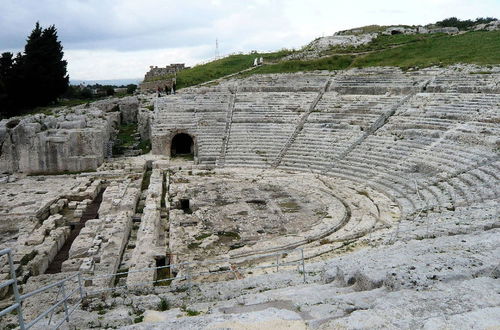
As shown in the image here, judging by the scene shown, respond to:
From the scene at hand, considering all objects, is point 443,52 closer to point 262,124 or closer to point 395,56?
point 395,56

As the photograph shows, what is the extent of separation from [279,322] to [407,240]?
538 centimetres

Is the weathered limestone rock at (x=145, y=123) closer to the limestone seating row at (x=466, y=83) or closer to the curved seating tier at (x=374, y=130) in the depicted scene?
the curved seating tier at (x=374, y=130)

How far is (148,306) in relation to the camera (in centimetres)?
629

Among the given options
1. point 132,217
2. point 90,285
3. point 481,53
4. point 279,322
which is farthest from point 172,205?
point 481,53

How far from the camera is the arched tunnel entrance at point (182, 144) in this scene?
25.0m

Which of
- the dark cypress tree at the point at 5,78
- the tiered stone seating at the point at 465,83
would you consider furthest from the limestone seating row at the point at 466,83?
the dark cypress tree at the point at 5,78

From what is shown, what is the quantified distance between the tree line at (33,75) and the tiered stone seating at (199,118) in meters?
9.84

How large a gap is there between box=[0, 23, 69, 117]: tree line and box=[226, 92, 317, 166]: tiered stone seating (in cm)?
1408

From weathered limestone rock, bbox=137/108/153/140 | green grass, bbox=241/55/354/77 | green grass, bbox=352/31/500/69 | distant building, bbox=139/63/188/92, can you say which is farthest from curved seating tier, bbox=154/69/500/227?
distant building, bbox=139/63/188/92

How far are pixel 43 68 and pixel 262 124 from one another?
16.7 metres

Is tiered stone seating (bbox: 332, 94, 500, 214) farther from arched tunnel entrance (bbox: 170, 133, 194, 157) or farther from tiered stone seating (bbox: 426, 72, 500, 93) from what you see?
arched tunnel entrance (bbox: 170, 133, 194, 157)

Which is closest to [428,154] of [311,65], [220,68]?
[311,65]

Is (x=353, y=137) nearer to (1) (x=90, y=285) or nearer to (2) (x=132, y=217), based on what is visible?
(2) (x=132, y=217)

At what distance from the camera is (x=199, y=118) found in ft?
80.8
